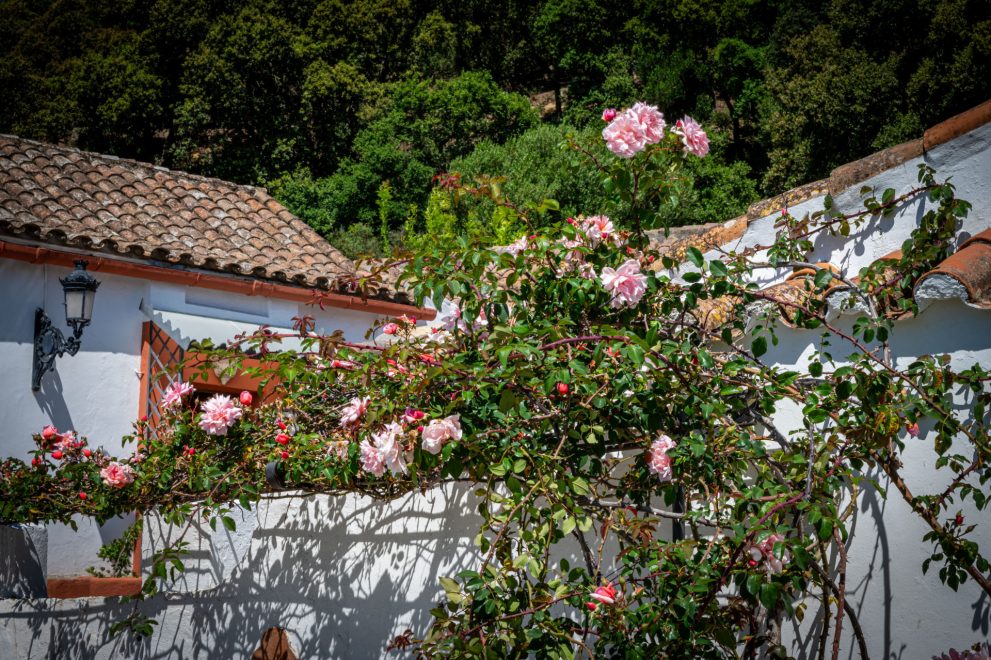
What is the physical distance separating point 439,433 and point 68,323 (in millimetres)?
5347

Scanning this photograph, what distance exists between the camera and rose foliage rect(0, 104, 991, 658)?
307cm

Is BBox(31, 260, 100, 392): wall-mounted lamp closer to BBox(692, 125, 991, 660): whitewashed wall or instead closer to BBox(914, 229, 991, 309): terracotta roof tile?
BBox(692, 125, 991, 660): whitewashed wall

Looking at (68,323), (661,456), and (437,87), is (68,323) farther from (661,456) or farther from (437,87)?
(437,87)

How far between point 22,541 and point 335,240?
19.6 metres

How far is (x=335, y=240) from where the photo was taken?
80.0 feet

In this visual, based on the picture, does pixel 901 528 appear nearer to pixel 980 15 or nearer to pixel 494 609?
pixel 494 609

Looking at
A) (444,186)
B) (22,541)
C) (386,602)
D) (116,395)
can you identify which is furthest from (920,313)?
(116,395)

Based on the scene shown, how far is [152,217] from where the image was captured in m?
9.43

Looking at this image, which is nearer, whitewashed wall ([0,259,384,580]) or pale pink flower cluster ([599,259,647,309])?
pale pink flower cluster ([599,259,647,309])

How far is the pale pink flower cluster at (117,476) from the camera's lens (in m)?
4.89

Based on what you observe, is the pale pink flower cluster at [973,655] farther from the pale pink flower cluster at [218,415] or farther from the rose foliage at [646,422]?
the pale pink flower cluster at [218,415]

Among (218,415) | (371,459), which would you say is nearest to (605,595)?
(371,459)

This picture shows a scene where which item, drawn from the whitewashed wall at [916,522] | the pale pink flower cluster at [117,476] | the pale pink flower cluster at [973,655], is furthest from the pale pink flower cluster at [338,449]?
the pale pink flower cluster at [973,655]

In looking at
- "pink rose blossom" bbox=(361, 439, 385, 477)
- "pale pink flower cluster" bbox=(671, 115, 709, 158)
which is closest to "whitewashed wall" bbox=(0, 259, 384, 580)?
"pink rose blossom" bbox=(361, 439, 385, 477)
